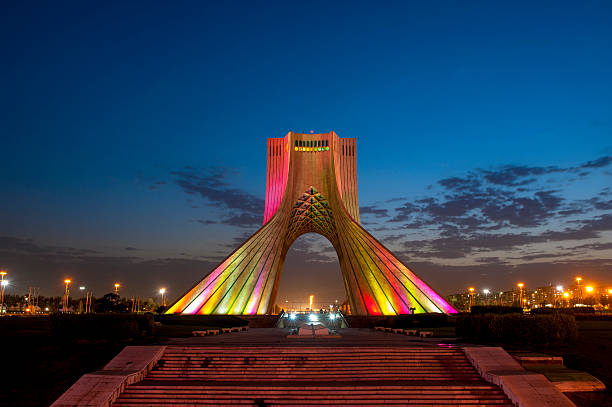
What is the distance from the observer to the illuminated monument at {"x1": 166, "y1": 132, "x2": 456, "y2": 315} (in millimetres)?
18516

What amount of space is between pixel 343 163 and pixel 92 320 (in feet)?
67.8

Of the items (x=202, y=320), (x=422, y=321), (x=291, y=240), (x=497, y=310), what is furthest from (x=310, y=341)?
(x=291, y=240)

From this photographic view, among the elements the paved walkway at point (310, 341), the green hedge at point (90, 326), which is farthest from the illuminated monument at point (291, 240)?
the green hedge at point (90, 326)

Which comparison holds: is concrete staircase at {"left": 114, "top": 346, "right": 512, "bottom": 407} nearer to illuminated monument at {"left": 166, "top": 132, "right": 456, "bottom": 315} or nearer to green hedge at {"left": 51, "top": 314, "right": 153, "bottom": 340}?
green hedge at {"left": 51, "top": 314, "right": 153, "bottom": 340}

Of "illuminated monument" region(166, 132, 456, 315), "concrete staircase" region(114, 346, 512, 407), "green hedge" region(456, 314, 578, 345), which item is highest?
"illuminated monument" region(166, 132, 456, 315)

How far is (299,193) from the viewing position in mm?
26359

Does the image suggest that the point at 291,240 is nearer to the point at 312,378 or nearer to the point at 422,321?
the point at 422,321

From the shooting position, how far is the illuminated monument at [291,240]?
18.5 meters

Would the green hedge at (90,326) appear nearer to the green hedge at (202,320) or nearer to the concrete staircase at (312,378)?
the concrete staircase at (312,378)

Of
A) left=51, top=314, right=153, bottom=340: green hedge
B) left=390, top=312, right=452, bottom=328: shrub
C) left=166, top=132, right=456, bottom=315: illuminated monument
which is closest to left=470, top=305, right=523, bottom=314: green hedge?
left=390, top=312, right=452, bottom=328: shrub

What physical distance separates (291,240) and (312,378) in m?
24.9

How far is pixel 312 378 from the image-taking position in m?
7.37

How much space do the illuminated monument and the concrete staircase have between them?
1010 cm

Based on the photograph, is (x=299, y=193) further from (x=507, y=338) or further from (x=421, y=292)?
(x=507, y=338)
